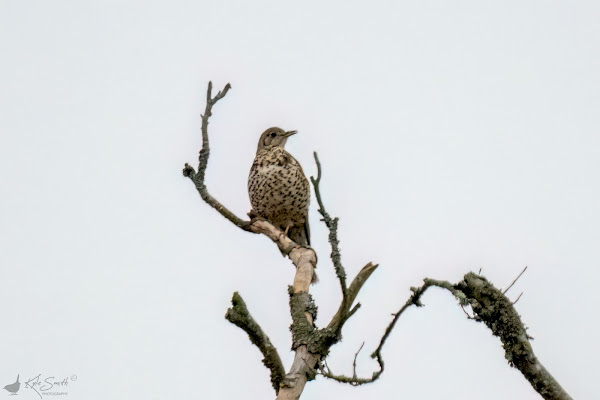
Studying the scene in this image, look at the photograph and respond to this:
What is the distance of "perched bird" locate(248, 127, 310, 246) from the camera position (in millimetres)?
9211

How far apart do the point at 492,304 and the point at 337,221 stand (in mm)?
1085

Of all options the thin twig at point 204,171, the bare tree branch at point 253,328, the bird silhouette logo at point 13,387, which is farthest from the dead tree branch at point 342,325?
the bird silhouette logo at point 13,387

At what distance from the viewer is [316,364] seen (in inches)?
200

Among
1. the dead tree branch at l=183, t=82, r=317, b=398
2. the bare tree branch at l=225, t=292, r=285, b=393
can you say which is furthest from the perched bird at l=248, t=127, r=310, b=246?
the bare tree branch at l=225, t=292, r=285, b=393

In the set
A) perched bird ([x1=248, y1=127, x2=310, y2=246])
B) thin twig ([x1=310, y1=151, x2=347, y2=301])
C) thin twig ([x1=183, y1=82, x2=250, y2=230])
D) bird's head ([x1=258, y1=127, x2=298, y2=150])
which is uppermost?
bird's head ([x1=258, y1=127, x2=298, y2=150])

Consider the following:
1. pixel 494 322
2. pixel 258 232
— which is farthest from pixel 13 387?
pixel 494 322

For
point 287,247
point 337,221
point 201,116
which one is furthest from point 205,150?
point 337,221

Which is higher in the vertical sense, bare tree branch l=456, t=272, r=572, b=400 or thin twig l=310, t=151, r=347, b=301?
thin twig l=310, t=151, r=347, b=301

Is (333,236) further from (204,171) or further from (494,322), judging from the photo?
(204,171)

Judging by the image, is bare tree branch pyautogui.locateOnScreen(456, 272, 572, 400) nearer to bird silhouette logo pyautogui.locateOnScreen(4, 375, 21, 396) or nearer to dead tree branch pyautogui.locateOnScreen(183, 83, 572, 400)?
dead tree branch pyautogui.locateOnScreen(183, 83, 572, 400)

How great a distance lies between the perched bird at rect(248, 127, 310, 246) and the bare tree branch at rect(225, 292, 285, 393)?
157 inches

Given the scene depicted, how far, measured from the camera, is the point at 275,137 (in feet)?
33.5

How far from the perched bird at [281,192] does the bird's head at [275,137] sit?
0.36 m

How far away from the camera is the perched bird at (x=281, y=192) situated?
30.2ft
